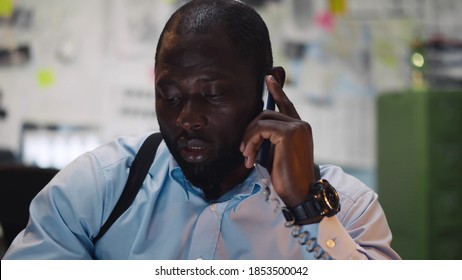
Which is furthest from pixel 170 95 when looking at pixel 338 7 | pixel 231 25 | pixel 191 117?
pixel 338 7

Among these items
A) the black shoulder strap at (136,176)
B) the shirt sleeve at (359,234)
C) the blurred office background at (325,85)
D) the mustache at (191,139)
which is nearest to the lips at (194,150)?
the mustache at (191,139)

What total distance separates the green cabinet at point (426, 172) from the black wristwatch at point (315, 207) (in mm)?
2206

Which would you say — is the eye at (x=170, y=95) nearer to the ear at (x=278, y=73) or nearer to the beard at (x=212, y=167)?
the beard at (x=212, y=167)

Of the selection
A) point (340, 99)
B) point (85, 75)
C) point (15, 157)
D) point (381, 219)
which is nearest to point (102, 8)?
point (85, 75)

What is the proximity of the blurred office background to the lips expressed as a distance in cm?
201

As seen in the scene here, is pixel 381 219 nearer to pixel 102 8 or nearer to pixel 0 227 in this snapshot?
pixel 0 227

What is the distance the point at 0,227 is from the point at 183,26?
27.7 inches

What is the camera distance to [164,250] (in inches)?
37.9

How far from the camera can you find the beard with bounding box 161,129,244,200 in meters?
0.96

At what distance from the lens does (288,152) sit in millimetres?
889

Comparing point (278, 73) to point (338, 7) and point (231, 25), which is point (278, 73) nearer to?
point (231, 25)

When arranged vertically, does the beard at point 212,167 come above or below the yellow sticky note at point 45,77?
above

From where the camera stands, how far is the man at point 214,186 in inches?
35.3

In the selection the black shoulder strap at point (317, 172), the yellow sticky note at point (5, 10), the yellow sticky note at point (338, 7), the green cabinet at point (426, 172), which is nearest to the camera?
the black shoulder strap at point (317, 172)
